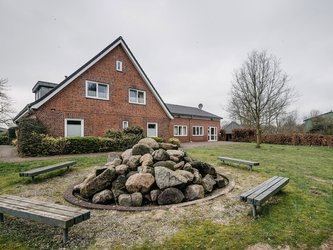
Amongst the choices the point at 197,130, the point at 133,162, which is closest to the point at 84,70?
the point at 133,162

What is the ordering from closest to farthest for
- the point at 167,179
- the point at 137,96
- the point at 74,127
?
the point at 167,179 < the point at 74,127 < the point at 137,96

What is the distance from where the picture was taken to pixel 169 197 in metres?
4.65

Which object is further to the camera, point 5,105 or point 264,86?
point 5,105

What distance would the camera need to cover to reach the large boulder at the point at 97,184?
16.2 ft

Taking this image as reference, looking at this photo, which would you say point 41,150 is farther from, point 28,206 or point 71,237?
point 71,237

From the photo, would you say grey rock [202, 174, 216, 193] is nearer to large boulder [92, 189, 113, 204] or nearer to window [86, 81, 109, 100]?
large boulder [92, 189, 113, 204]

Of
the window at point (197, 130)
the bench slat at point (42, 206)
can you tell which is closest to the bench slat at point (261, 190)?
the bench slat at point (42, 206)

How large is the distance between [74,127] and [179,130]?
14.1 meters

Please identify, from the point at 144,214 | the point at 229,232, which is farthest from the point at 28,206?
the point at 229,232

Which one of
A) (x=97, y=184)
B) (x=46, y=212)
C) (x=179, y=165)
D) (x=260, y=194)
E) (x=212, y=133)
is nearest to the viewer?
(x=46, y=212)

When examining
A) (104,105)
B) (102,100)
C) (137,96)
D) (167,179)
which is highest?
(137,96)

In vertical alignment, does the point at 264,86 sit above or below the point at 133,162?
above

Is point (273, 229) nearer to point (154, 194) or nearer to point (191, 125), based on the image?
point (154, 194)

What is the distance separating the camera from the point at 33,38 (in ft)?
45.2
